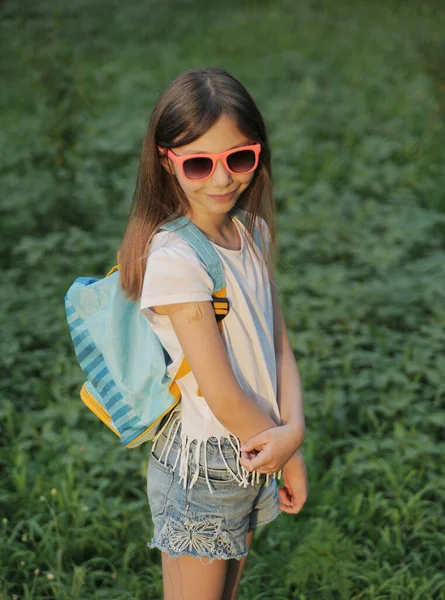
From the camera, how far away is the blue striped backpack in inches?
66.9

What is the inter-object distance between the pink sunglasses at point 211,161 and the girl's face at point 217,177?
11mm

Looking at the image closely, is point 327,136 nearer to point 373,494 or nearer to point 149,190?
point 373,494

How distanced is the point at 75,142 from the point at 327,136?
208cm

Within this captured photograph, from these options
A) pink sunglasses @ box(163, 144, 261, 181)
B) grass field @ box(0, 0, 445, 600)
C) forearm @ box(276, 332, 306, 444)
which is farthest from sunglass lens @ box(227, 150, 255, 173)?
grass field @ box(0, 0, 445, 600)

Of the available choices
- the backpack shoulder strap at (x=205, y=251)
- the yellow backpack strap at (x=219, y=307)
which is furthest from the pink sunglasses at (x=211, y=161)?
the yellow backpack strap at (x=219, y=307)

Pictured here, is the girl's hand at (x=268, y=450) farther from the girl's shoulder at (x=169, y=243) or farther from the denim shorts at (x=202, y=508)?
the girl's shoulder at (x=169, y=243)

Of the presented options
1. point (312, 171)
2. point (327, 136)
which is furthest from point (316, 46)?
point (312, 171)

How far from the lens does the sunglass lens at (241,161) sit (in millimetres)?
1682

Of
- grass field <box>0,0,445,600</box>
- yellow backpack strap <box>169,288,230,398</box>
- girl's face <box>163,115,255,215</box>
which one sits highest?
girl's face <box>163,115,255,215</box>

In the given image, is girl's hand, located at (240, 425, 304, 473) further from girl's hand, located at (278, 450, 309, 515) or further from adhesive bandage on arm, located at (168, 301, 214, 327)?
adhesive bandage on arm, located at (168, 301, 214, 327)

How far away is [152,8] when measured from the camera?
37.5 ft

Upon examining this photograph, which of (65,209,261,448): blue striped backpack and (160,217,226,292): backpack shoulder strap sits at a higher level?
(160,217,226,292): backpack shoulder strap

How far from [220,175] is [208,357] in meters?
0.37

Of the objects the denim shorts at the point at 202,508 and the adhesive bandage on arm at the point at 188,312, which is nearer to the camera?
the adhesive bandage on arm at the point at 188,312
